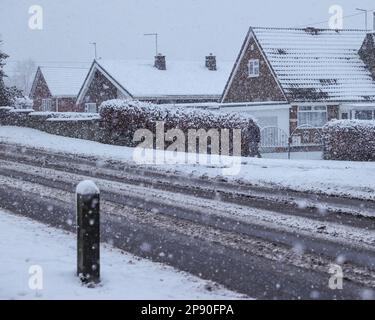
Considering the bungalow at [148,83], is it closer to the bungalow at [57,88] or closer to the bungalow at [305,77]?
the bungalow at [305,77]

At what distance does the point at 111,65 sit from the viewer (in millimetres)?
45875

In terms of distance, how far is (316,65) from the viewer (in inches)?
1367

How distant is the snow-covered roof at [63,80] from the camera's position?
188 feet

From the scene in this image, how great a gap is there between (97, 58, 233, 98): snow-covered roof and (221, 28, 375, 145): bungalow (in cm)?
668

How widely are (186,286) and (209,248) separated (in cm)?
169

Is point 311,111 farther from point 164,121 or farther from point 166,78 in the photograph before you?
point 166,78

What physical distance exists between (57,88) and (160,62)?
12.7 m

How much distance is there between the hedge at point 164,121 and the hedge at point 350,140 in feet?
8.88

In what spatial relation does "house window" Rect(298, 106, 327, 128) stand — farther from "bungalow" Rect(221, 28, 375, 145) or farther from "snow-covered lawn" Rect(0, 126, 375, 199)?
"snow-covered lawn" Rect(0, 126, 375, 199)

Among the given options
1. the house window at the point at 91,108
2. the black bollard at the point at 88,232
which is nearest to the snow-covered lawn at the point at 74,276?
the black bollard at the point at 88,232

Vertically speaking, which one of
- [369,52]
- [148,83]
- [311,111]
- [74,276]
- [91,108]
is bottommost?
[74,276]

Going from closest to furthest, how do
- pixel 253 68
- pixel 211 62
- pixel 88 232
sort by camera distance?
pixel 88 232, pixel 253 68, pixel 211 62

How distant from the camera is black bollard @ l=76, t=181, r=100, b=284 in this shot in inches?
247

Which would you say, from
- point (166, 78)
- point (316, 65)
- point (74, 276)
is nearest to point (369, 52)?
point (316, 65)
